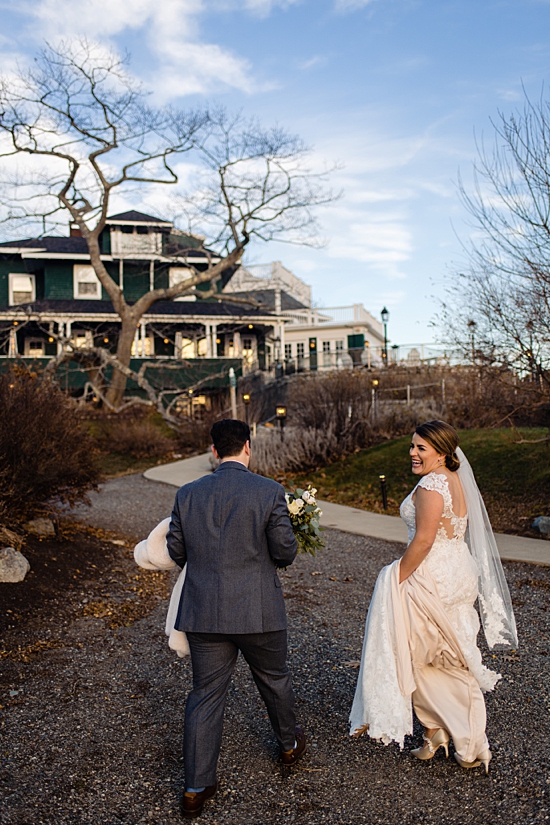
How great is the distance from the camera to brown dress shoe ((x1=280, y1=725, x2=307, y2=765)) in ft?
13.0

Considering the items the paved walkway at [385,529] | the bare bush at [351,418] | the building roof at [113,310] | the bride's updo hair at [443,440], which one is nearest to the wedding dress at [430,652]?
the bride's updo hair at [443,440]

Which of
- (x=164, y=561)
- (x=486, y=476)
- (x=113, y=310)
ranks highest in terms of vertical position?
(x=113, y=310)

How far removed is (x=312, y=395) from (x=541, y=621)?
12951 millimetres

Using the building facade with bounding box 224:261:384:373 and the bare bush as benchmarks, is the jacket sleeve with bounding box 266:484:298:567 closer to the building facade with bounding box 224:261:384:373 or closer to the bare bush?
the bare bush

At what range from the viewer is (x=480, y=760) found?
390cm

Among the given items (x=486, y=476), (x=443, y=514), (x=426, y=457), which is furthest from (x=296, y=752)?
(x=486, y=476)

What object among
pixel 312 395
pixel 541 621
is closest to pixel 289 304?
pixel 312 395

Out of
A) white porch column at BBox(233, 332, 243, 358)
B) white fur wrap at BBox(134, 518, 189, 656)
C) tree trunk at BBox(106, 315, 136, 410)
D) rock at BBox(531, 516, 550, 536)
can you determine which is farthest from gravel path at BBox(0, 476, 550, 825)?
white porch column at BBox(233, 332, 243, 358)

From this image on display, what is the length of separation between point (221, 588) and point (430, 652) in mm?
1205

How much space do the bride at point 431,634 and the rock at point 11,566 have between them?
4.28 metres

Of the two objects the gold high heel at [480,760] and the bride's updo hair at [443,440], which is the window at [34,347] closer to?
the bride's updo hair at [443,440]

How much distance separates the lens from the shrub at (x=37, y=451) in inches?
318

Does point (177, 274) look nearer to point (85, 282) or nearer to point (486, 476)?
point (85, 282)

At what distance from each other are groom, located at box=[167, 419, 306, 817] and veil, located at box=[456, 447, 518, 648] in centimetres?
121
